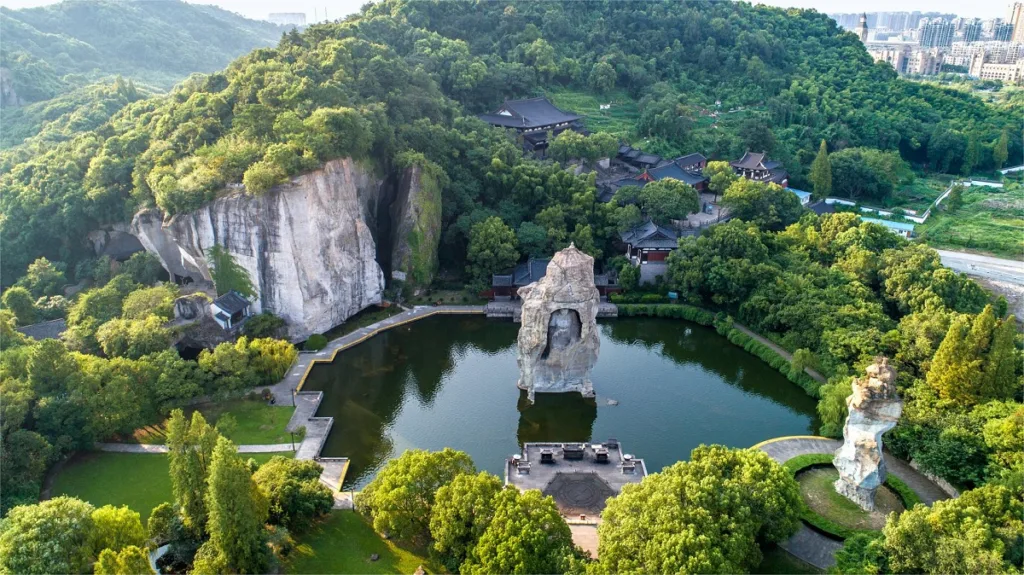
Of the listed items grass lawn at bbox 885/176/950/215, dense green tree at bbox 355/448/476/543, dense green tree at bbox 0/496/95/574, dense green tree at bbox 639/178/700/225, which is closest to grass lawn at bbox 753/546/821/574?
dense green tree at bbox 355/448/476/543

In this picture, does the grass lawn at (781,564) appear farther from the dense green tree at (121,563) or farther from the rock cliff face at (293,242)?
the rock cliff face at (293,242)

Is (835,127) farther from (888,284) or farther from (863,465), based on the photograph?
(863,465)

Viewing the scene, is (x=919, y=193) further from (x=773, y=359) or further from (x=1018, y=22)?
(x=1018, y=22)

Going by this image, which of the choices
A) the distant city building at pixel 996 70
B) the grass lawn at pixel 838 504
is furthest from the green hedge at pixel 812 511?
the distant city building at pixel 996 70

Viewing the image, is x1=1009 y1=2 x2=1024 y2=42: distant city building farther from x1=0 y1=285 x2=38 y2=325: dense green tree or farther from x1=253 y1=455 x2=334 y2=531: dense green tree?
x1=0 y1=285 x2=38 y2=325: dense green tree

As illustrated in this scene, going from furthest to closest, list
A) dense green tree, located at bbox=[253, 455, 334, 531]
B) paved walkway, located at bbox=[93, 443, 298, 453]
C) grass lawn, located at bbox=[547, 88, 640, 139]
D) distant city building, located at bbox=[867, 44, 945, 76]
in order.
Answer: distant city building, located at bbox=[867, 44, 945, 76]
grass lawn, located at bbox=[547, 88, 640, 139]
paved walkway, located at bbox=[93, 443, 298, 453]
dense green tree, located at bbox=[253, 455, 334, 531]
